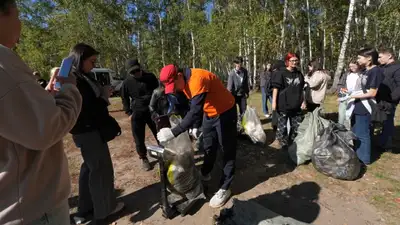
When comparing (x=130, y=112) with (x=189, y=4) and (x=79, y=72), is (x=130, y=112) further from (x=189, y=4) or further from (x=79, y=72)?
(x=189, y=4)

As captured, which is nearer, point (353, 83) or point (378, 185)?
point (378, 185)

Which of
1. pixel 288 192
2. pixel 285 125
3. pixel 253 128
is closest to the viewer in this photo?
pixel 288 192

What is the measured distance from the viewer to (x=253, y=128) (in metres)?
4.66

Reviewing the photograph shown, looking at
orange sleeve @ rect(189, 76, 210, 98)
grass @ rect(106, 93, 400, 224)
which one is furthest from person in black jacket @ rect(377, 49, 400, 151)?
orange sleeve @ rect(189, 76, 210, 98)

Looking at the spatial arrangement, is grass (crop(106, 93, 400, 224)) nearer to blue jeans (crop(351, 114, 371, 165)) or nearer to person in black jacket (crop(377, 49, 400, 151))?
blue jeans (crop(351, 114, 371, 165))

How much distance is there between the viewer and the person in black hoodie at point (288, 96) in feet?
13.2

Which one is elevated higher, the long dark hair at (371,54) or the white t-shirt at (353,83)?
the long dark hair at (371,54)

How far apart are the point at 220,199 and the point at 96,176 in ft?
Answer: 4.36

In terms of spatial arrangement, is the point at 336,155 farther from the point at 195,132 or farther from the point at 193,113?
the point at 195,132

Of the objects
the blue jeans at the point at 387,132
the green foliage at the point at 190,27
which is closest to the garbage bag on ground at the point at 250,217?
the blue jeans at the point at 387,132

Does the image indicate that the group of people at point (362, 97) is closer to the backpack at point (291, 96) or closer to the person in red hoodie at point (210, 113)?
the backpack at point (291, 96)

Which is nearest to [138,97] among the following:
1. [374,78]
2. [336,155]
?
[336,155]

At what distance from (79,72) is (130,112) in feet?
5.46

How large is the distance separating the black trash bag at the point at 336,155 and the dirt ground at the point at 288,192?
12 centimetres
